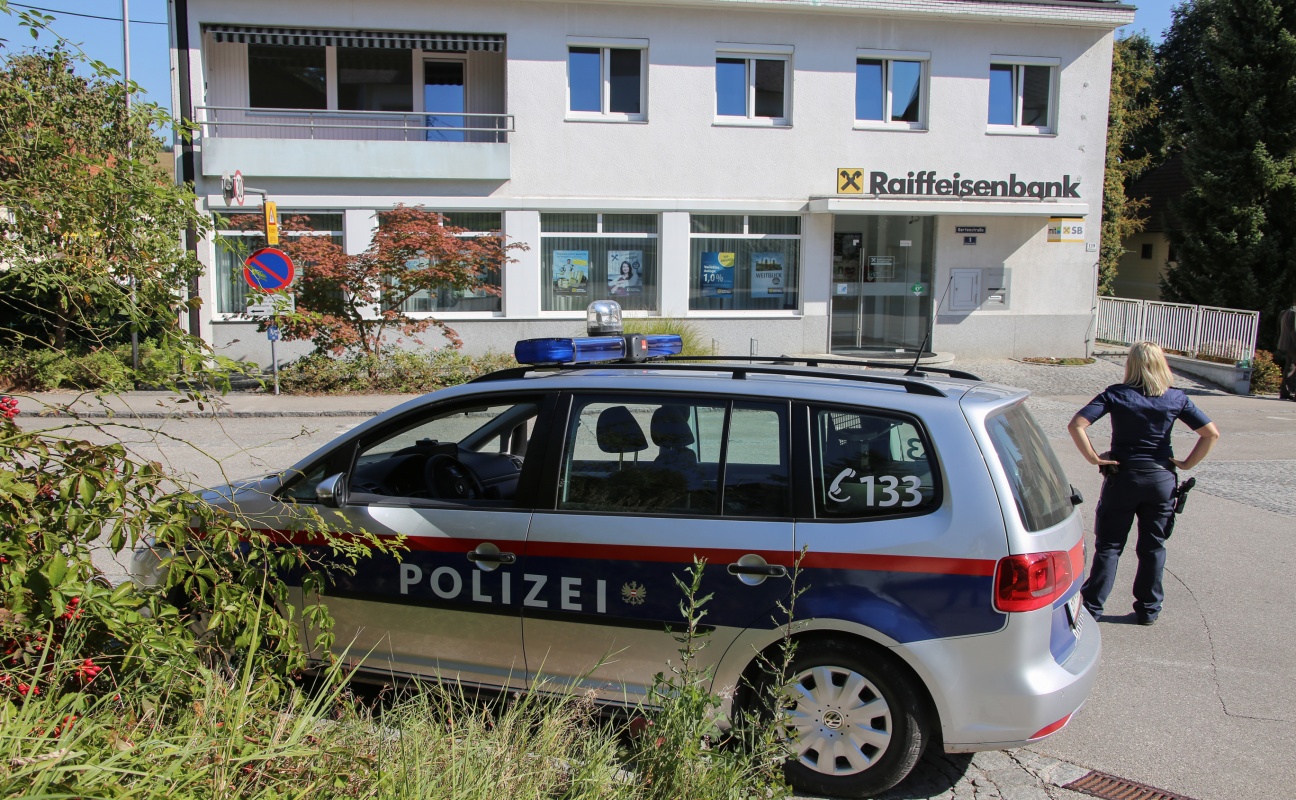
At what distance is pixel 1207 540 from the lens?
7965 mm

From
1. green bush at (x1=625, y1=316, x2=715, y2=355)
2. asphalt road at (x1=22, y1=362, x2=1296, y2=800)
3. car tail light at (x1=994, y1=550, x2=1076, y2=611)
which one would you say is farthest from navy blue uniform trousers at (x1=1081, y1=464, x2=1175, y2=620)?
green bush at (x1=625, y1=316, x2=715, y2=355)

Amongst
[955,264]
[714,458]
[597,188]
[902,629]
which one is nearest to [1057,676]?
[902,629]

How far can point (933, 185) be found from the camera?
2003 cm

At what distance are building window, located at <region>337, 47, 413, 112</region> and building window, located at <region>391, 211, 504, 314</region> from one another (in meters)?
2.81

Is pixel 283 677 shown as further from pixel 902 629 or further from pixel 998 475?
pixel 998 475

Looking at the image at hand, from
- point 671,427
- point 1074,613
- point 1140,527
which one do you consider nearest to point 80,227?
point 671,427

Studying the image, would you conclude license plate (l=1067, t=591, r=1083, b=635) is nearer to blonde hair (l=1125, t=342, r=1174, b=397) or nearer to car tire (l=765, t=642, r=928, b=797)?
car tire (l=765, t=642, r=928, b=797)

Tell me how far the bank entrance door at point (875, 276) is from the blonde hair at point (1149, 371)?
48.1 ft

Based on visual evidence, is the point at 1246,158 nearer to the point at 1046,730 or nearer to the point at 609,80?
the point at 609,80

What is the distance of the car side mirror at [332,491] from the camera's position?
4.39 metres

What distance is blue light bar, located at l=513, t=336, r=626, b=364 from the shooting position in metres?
5.05

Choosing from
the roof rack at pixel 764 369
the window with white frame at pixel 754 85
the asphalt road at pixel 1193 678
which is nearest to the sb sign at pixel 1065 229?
the window with white frame at pixel 754 85

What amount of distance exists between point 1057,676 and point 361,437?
310 centimetres

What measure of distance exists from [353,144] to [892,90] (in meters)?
10.5
